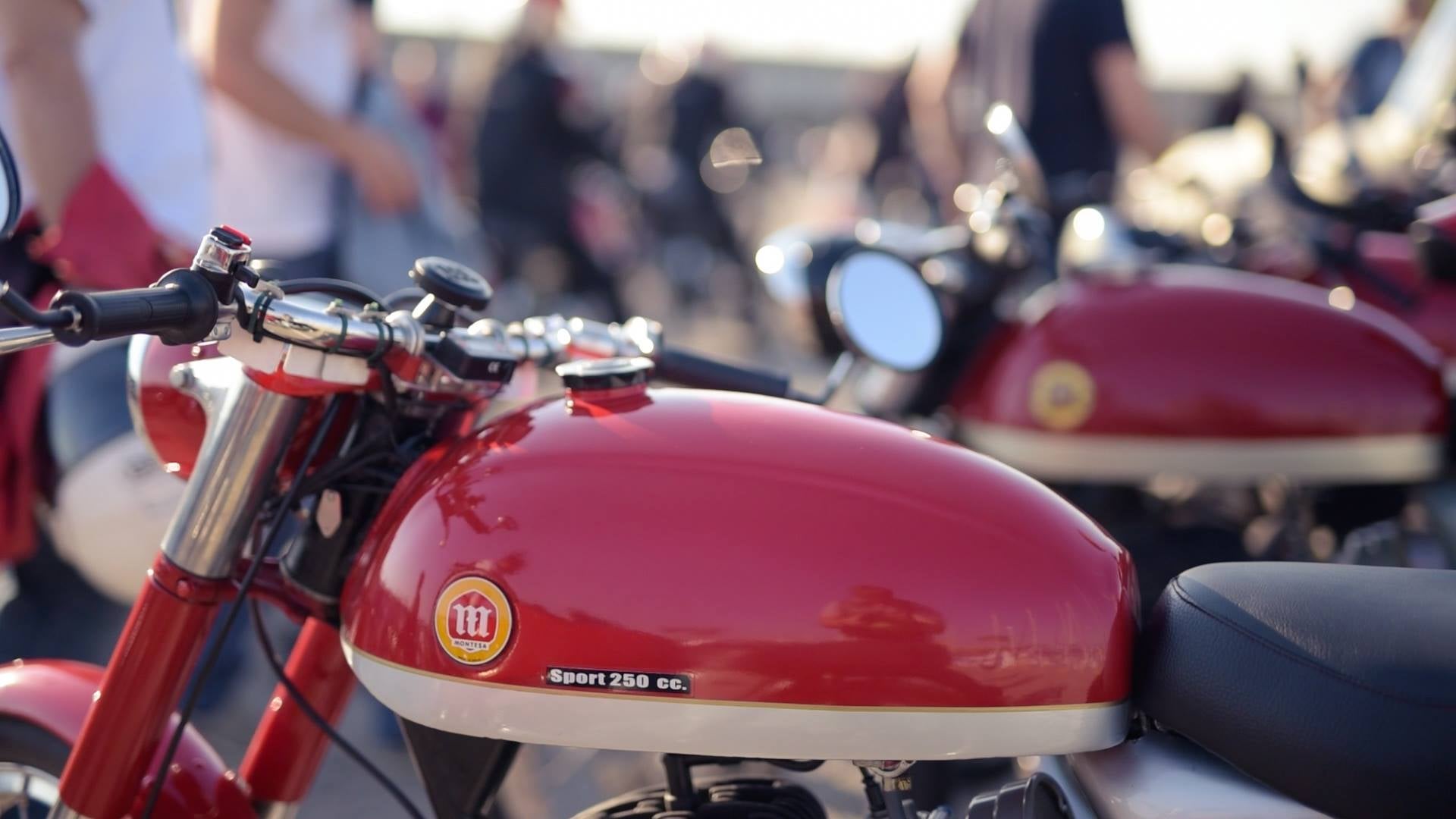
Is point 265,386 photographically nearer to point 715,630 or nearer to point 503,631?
point 503,631

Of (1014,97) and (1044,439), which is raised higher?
(1014,97)

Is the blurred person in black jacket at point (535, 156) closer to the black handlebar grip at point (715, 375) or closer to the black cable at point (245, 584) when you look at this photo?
the black handlebar grip at point (715, 375)

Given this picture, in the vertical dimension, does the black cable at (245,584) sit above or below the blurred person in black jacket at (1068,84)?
below

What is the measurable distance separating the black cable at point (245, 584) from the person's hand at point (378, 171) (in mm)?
1563

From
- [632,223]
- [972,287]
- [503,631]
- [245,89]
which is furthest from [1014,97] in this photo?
[632,223]

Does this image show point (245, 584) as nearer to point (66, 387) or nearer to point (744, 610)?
point (744, 610)

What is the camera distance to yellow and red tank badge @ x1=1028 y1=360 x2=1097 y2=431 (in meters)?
2.26

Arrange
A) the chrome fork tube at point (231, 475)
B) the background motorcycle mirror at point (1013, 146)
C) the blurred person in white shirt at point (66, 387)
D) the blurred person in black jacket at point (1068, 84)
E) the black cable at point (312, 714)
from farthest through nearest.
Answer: the blurred person in black jacket at point (1068, 84) → the background motorcycle mirror at point (1013, 146) → the blurred person in white shirt at point (66, 387) → the black cable at point (312, 714) → the chrome fork tube at point (231, 475)

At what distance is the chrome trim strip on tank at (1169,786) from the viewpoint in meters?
1.06

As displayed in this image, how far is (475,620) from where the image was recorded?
1.09m

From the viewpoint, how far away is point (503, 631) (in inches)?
42.8

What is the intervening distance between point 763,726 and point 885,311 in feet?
2.85

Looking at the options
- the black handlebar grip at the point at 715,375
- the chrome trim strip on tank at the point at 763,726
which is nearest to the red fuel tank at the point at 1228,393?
the black handlebar grip at the point at 715,375

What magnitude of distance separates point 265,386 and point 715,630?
0.47 m
